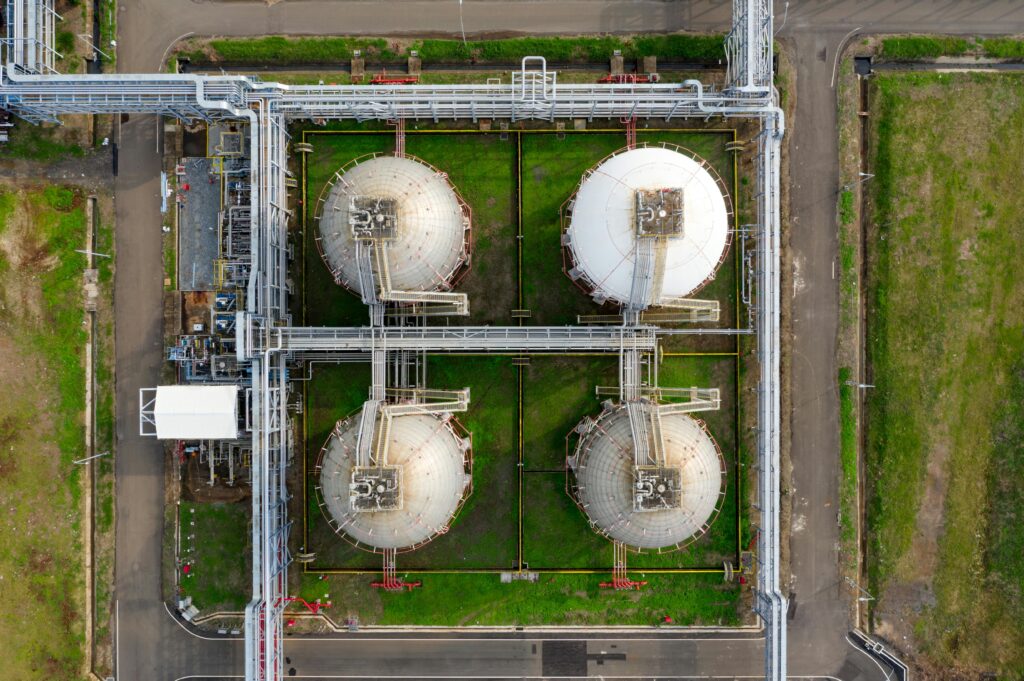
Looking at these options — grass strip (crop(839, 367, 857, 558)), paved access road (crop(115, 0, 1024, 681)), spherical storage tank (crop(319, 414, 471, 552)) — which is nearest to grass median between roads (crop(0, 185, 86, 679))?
paved access road (crop(115, 0, 1024, 681))

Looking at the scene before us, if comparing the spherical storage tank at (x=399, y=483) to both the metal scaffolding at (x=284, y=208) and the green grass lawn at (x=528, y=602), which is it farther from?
the green grass lawn at (x=528, y=602)

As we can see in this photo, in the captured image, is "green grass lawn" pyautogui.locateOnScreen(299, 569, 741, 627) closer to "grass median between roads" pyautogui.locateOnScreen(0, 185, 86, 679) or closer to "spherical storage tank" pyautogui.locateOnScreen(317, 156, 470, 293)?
"grass median between roads" pyautogui.locateOnScreen(0, 185, 86, 679)

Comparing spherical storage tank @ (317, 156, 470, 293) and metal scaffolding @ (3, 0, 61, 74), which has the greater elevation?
metal scaffolding @ (3, 0, 61, 74)

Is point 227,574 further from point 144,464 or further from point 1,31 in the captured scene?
point 1,31

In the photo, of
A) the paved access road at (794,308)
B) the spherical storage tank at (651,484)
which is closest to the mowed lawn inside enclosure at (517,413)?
the paved access road at (794,308)

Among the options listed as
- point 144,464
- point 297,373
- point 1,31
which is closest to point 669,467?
point 297,373

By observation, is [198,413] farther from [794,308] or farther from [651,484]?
[794,308]
